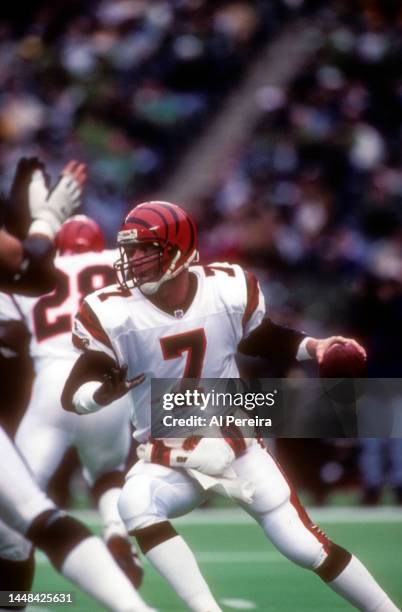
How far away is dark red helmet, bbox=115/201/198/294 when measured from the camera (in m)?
1.80

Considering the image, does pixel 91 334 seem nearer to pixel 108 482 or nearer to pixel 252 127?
pixel 108 482

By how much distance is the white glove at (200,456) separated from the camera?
1.76 metres

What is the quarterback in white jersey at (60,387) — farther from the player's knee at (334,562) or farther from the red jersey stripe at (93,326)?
the player's knee at (334,562)

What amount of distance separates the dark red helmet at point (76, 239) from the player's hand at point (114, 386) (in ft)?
2.32

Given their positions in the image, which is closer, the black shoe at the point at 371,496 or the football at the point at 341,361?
the football at the point at 341,361

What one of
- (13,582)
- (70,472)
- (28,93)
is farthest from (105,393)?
(28,93)

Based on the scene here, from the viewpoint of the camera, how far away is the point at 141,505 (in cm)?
171

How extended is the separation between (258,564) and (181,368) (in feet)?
3.54

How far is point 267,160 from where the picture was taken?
3955 mm

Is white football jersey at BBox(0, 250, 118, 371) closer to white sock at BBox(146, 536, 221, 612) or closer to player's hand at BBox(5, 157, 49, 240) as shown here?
player's hand at BBox(5, 157, 49, 240)

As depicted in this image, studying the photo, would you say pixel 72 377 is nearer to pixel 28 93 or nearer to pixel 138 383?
pixel 138 383

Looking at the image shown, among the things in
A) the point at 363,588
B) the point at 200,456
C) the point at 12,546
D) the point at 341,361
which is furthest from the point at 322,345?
the point at 12,546

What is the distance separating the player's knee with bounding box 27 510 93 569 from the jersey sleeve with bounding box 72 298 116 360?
0.27 metres
